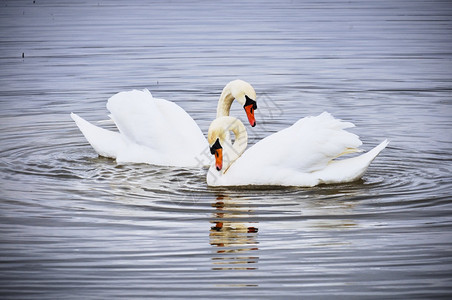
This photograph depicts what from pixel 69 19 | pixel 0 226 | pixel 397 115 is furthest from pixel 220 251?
pixel 69 19

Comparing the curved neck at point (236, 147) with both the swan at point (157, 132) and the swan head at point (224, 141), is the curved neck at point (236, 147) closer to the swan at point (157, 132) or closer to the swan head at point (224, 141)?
the swan head at point (224, 141)

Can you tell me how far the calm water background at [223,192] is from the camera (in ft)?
22.4

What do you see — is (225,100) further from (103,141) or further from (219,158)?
(219,158)

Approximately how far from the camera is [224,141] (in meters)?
9.92

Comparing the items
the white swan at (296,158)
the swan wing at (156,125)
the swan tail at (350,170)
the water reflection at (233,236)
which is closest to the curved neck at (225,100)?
the swan wing at (156,125)

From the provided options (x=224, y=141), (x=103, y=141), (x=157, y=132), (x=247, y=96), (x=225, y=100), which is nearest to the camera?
(x=224, y=141)

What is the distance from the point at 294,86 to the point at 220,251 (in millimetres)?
9163

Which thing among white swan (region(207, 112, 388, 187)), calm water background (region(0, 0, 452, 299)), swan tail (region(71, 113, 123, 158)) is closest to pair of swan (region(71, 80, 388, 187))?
white swan (region(207, 112, 388, 187))

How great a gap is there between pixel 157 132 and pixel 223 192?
1.79 m

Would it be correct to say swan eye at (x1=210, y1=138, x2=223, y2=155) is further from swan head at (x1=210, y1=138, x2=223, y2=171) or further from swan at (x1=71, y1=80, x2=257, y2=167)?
swan at (x1=71, y1=80, x2=257, y2=167)

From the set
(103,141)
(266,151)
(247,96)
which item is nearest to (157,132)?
(103,141)

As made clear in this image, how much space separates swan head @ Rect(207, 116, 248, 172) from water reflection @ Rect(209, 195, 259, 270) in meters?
0.52

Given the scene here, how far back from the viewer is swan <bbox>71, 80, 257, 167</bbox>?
10.8 meters

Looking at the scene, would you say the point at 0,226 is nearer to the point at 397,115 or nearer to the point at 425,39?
the point at 397,115
